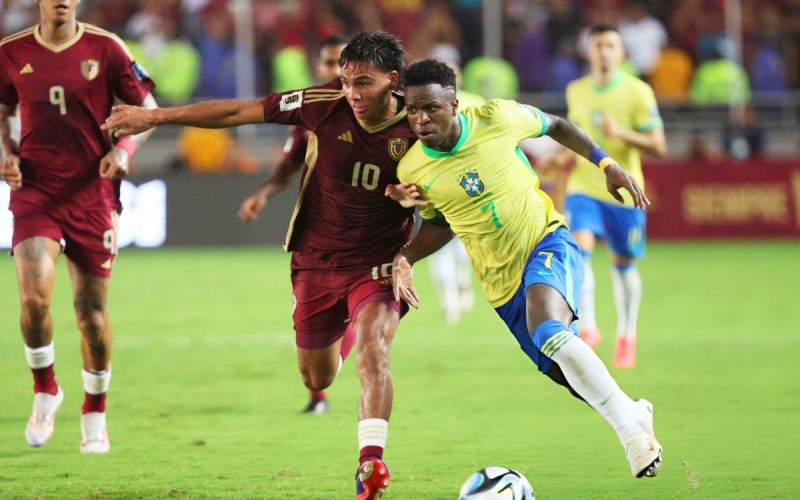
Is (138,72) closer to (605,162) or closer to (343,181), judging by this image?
(343,181)

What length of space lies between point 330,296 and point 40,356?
5.90 ft

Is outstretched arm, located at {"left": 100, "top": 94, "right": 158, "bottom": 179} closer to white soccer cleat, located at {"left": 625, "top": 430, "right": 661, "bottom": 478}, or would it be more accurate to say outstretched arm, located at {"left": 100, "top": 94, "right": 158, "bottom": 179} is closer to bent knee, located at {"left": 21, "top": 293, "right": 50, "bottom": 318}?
bent knee, located at {"left": 21, "top": 293, "right": 50, "bottom": 318}

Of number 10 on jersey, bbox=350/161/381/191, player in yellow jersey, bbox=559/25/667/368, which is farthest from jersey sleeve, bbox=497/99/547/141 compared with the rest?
player in yellow jersey, bbox=559/25/667/368

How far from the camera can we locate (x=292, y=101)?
637 cm

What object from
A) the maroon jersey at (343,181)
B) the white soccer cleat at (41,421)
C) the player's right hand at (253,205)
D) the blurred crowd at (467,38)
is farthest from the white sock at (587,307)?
the blurred crowd at (467,38)

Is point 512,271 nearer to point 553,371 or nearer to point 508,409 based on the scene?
point 553,371

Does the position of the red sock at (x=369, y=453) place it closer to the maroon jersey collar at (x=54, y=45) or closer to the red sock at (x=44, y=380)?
the red sock at (x=44, y=380)

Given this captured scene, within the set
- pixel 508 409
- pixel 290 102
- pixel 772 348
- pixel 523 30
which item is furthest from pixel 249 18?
pixel 290 102

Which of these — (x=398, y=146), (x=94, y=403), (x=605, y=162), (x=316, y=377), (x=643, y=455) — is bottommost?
(x=94, y=403)

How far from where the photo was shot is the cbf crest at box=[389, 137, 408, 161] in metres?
6.38

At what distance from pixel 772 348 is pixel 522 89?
35.0ft

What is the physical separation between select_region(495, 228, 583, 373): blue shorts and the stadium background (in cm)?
77

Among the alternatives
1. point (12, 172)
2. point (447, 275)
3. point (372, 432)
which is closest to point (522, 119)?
point (372, 432)

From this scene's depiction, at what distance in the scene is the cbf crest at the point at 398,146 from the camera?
638cm
